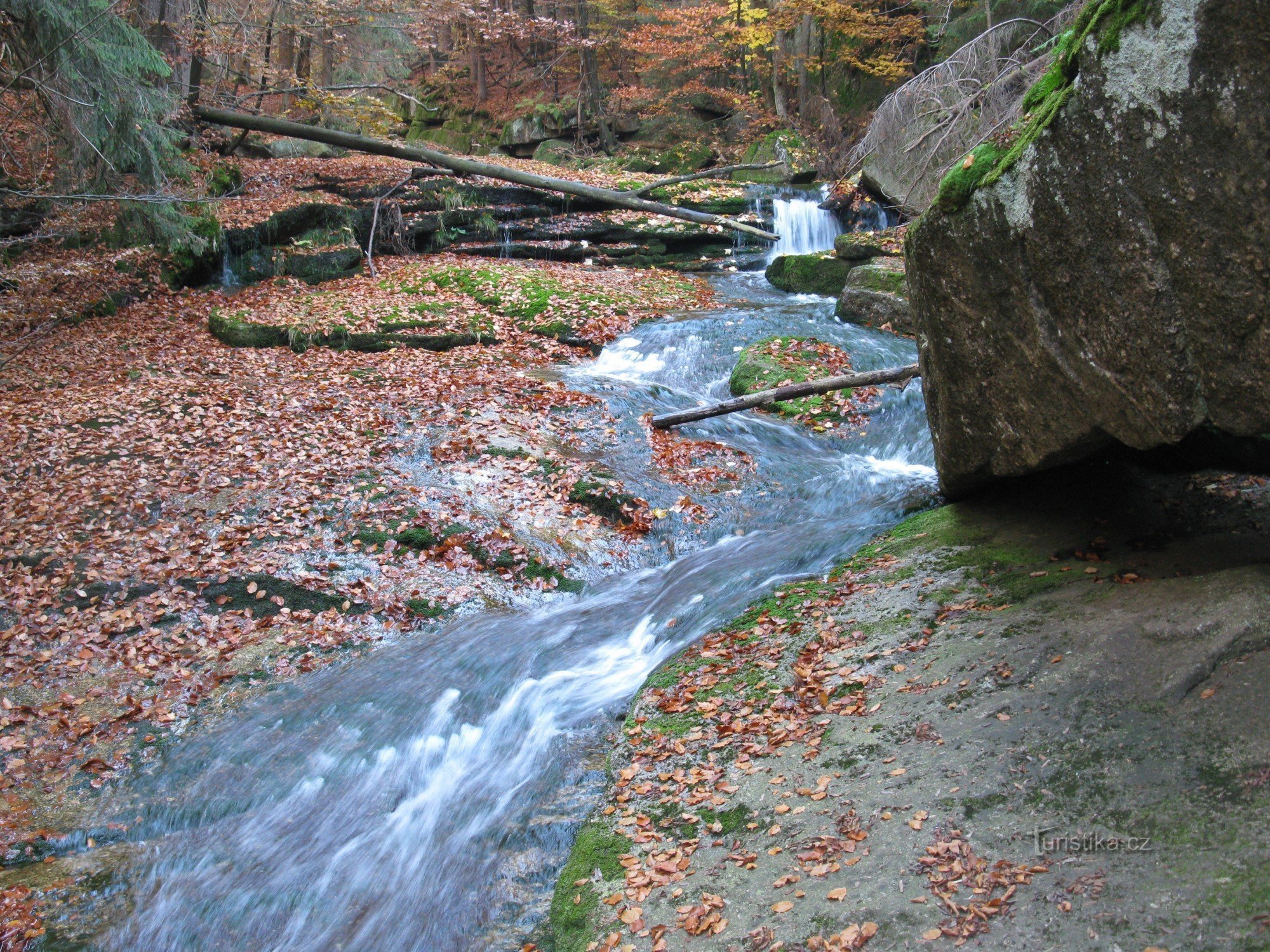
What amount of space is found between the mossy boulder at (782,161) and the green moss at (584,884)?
2021 centimetres

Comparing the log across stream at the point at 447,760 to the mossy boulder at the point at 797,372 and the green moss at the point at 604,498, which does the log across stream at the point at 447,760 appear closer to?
the green moss at the point at 604,498

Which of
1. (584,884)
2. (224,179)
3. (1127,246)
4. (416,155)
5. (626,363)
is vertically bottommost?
(584,884)

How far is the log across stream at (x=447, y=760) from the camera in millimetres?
4480

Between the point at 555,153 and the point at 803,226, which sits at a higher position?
the point at 555,153

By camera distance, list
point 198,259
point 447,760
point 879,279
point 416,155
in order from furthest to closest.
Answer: point 416,155 → point 198,259 → point 879,279 → point 447,760

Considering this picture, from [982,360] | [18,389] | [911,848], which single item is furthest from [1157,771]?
[18,389]

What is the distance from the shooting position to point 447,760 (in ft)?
18.3

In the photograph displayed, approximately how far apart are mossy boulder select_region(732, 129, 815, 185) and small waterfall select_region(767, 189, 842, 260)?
2111 mm

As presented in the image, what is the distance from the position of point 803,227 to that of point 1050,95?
15.2 metres

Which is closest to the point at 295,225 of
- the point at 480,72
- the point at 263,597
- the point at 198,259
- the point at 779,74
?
the point at 198,259

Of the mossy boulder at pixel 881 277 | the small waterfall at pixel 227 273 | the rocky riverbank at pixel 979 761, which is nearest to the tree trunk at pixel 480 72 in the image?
the small waterfall at pixel 227 273

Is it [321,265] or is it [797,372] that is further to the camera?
[321,265]

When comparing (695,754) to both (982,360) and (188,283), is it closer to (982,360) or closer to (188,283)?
(982,360)

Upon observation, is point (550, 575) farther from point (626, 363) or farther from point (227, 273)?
point (227, 273)
